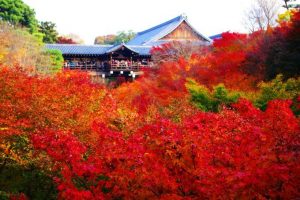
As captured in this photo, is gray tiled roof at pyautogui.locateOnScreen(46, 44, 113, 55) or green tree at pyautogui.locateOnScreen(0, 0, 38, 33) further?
green tree at pyautogui.locateOnScreen(0, 0, 38, 33)

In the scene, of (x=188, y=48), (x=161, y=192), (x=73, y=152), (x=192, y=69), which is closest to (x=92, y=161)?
(x=73, y=152)

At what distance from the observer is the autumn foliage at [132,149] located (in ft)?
23.4

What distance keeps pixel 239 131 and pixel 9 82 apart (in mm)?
7435

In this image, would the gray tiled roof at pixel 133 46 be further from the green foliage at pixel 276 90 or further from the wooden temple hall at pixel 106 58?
the green foliage at pixel 276 90

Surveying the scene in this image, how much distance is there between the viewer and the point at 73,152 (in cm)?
849

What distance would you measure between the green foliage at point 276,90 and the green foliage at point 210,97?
113 cm

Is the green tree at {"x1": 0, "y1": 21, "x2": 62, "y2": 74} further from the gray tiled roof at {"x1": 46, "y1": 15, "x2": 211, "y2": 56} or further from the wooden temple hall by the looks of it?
the gray tiled roof at {"x1": 46, "y1": 15, "x2": 211, "y2": 56}

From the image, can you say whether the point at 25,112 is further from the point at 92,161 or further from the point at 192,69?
the point at 192,69

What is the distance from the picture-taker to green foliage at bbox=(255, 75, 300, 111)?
16.9 metres

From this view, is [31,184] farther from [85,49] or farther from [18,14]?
[18,14]

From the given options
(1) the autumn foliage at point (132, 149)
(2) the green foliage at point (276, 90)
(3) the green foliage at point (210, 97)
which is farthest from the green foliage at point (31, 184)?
(2) the green foliage at point (276, 90)

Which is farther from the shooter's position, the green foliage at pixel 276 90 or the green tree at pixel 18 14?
the green tree at pixel 18 14

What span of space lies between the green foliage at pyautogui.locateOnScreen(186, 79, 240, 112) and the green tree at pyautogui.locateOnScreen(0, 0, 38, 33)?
26.4 meters

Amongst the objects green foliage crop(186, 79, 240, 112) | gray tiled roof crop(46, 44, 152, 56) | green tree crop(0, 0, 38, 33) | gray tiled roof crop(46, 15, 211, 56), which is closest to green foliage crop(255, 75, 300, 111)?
green foliage crop(186, 79, 240, 112)
